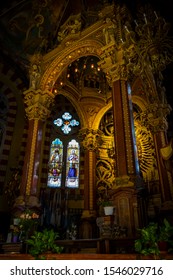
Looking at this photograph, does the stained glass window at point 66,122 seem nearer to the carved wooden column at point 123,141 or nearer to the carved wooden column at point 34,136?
the carved wooden column at point 34,136

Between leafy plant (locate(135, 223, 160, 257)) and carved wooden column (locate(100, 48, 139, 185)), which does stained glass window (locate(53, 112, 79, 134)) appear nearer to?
carved wooden column (locate(100, 48, 139, 185))

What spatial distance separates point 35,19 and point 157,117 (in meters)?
9.20

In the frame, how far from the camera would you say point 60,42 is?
452 inches

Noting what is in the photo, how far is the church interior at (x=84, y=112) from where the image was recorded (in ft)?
27.2

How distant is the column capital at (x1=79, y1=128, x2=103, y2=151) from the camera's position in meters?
12.6

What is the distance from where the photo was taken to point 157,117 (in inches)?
460

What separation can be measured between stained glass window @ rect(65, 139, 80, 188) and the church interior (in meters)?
0.06

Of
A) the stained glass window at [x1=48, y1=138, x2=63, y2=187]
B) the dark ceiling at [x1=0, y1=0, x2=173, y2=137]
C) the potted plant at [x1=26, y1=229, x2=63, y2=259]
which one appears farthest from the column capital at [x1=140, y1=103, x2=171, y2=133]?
the potted plant at [x1=26, y1=229, x2=63, y2=259]

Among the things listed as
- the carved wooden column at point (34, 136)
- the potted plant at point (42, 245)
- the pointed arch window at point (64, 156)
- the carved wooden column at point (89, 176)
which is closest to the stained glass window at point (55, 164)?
the pointed arch window at point (64, 156)

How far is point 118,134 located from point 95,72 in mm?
7325

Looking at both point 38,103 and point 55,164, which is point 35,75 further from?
point 55,164

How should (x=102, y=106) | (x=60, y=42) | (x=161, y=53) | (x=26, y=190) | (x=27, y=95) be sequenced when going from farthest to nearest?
(x=102, y=106), (x=60, y=42), (x=27, y=95), (x=161, y=53), (x=26, y=190)

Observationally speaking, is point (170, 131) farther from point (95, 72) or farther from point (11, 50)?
point (11, 50)
